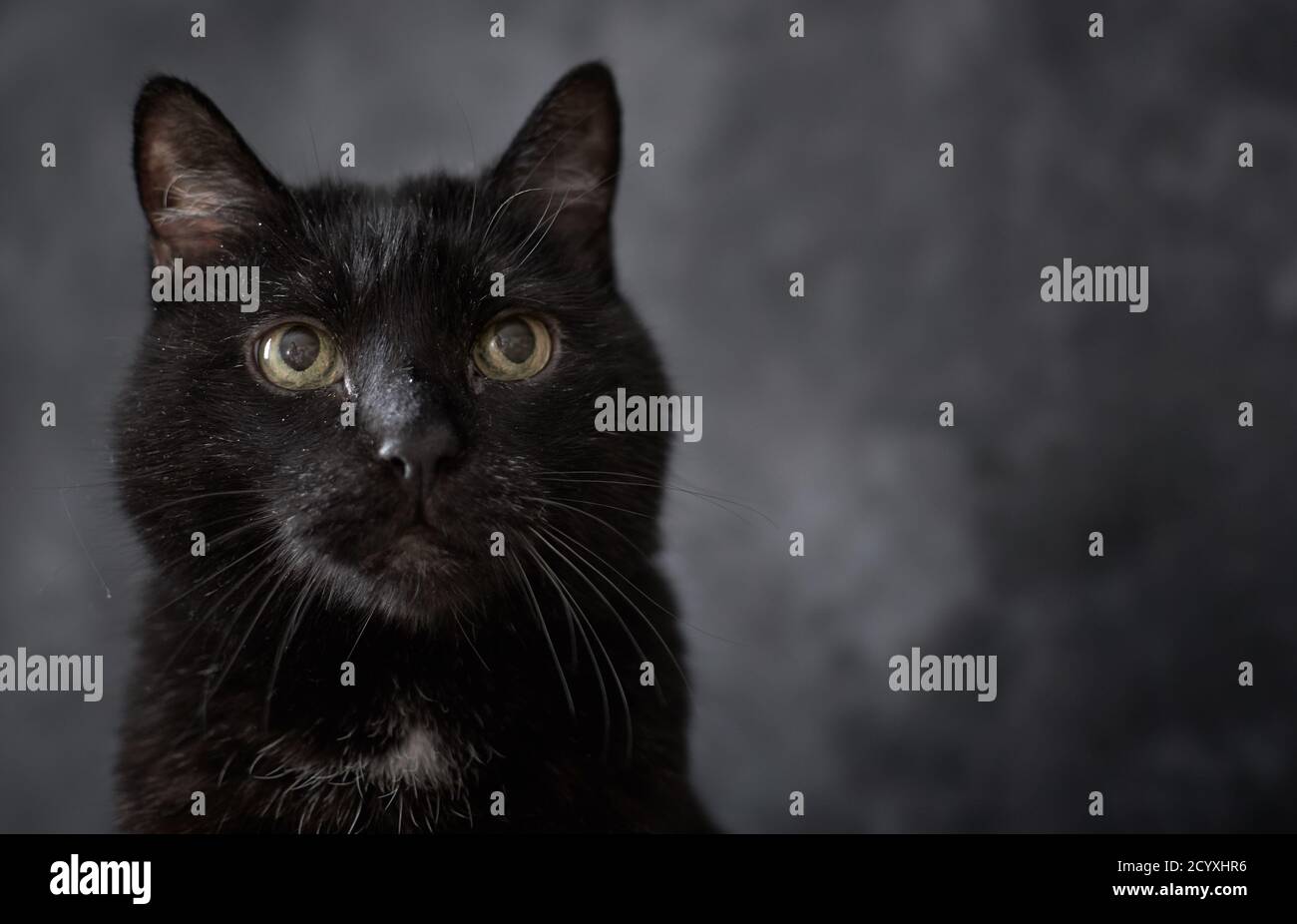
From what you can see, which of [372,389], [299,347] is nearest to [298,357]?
[299,347]

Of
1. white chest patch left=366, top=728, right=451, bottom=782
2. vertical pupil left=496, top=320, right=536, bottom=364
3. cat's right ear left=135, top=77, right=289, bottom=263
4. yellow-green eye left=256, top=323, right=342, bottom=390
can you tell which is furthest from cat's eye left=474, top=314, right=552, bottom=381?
white chest patch left=366, top=728, right=451, bottom=782

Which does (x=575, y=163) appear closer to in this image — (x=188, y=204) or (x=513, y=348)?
(x=513, y=348)

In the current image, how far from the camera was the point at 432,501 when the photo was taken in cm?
196

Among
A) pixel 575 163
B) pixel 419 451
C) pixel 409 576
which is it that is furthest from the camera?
pixel 575 163

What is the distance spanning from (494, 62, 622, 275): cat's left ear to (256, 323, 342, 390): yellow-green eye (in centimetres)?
56

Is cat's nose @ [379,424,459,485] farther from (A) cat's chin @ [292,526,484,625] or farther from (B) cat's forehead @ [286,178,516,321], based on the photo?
(B) cat's forehead @ [286,178,516,321]

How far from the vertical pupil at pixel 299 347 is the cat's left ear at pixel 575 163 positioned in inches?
21.9

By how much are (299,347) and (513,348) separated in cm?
38

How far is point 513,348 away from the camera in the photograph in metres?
2.21

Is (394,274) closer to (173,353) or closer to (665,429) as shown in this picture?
(173,353)

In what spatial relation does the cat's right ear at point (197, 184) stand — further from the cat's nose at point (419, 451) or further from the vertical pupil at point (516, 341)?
the cat's nose at point (419, 451)

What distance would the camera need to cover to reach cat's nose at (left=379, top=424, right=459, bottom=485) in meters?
1.90

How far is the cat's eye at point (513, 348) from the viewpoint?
7.14ft
